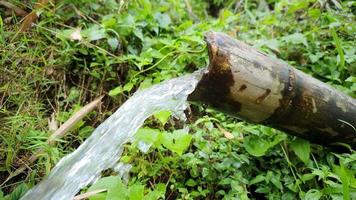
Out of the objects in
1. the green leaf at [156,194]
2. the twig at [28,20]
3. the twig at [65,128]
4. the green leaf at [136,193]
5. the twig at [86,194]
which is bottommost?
the green leaf at [156,194]

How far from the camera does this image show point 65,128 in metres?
2.21

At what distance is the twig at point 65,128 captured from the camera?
80.5 inches

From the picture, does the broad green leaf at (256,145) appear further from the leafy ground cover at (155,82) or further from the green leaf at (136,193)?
the green leaf at (136,193)

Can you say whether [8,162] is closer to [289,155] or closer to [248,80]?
[248,80]

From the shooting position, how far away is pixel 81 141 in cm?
227

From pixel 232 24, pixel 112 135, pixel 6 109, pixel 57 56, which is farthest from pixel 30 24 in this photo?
pixel 232 24

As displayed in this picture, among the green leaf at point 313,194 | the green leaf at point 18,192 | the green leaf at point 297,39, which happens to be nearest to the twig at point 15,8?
the green leaf at point 18,192

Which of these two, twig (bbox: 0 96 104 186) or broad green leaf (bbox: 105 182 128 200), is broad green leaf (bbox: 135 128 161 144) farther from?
twig (bbox: 0 96 104 186)

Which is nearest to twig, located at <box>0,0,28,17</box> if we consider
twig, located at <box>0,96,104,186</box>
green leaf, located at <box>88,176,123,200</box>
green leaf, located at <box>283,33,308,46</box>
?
twig, located at <box>0,96,104,186</box>

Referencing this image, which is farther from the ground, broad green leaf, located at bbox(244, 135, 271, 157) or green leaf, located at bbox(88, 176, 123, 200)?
green leaf, located at bbox(88, 176, 123, 200)

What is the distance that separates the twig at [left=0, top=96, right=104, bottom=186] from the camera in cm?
205

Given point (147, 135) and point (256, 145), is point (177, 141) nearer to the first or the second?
point (147, 135)

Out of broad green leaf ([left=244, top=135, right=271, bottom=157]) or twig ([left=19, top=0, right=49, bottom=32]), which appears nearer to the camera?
broad green leaf ([left=244, top=135, right=271, bottom=157])

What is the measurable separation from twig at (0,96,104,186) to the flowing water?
15cm
